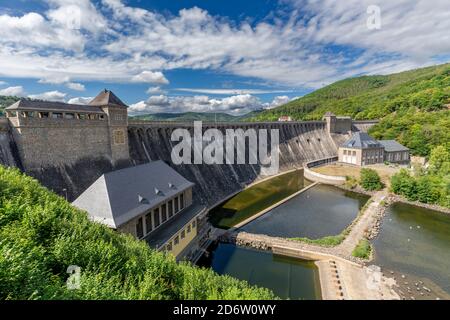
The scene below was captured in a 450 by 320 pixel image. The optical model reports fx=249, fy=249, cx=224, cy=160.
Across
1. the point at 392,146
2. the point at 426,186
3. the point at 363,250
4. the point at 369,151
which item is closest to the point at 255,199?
the point at 363,250

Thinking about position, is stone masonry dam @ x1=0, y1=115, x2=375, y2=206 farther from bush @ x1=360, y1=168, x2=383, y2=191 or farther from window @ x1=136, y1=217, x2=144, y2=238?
bush @ x1=360, y1=168, x2=383, y2=191

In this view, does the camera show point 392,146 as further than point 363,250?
Yes

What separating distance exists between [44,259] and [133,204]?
1166 cm

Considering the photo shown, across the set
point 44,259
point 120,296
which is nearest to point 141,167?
point 44,259

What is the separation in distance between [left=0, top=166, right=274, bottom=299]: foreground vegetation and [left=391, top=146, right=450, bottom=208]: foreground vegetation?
134ft

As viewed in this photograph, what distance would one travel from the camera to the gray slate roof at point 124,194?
18.7 metres

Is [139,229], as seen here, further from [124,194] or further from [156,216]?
[124,194]

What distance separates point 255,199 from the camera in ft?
143

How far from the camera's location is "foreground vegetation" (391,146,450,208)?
3776 cm

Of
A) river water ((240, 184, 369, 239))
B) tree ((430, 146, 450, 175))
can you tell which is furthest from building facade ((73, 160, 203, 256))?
tree ((430, 146, 450, 175))

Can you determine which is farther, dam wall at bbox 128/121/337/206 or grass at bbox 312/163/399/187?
grass at bbox 312/163/399/187

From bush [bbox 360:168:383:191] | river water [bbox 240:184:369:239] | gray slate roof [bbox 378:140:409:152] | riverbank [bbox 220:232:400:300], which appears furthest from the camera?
gray slate roof [bbox 378:140:409:152]

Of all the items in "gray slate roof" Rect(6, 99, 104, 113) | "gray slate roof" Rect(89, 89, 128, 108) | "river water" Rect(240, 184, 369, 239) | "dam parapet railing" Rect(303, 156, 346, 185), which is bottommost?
"river water" Rect(240, 184, 369, 239)

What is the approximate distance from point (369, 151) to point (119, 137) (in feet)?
193
